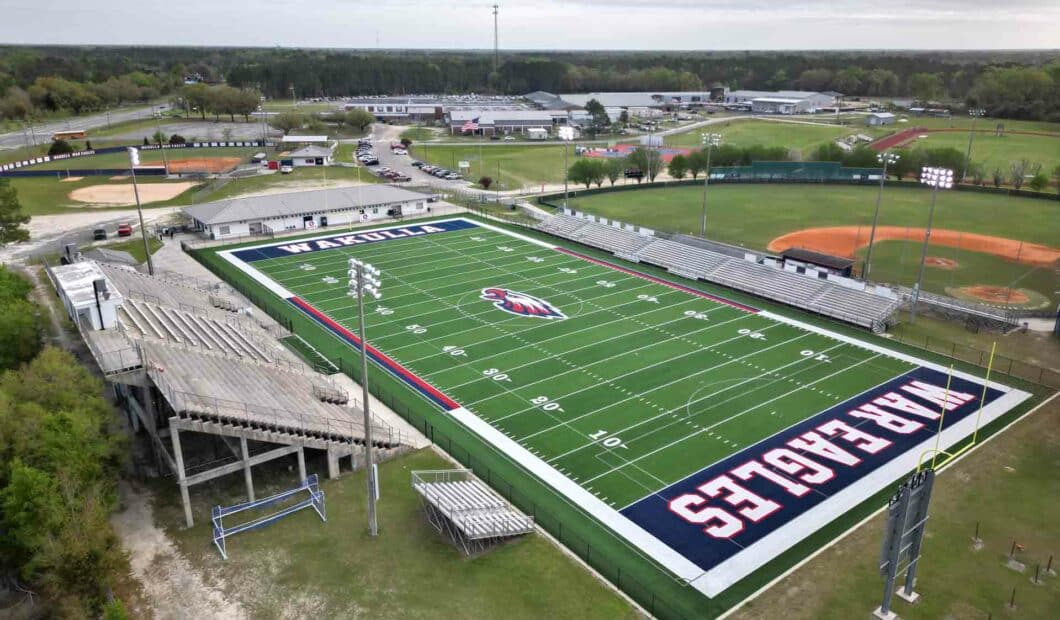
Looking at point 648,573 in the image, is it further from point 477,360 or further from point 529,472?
point 477,360

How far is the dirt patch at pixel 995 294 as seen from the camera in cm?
4368

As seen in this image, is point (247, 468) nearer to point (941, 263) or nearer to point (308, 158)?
point (941, 263)

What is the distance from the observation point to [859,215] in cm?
6781

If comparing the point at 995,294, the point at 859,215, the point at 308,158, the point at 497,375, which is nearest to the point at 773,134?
the point at 859,215

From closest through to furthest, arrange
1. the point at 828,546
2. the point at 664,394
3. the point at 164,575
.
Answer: the point at 164,575, the point at 828,546, the point at 664,394

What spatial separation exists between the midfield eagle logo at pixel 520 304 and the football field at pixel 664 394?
17 cm

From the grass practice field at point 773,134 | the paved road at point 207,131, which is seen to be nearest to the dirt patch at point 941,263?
the grass practice field at point 773,134

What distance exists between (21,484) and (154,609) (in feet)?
15.5

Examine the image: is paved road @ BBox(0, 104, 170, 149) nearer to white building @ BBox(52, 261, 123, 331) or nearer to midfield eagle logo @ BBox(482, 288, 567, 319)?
midfield eagle logo @ BBox(482, 288, 567, 319)

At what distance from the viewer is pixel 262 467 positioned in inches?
1011

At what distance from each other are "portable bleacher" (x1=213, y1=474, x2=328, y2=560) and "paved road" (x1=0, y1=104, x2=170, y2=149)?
11520 cm

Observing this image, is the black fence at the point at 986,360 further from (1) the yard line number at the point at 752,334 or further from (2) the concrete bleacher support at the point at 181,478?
(2) the concrete bleacher support at the point at 181,478

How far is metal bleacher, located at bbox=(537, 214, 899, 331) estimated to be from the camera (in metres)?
40.5

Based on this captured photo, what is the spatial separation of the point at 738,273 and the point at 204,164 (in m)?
74.1
